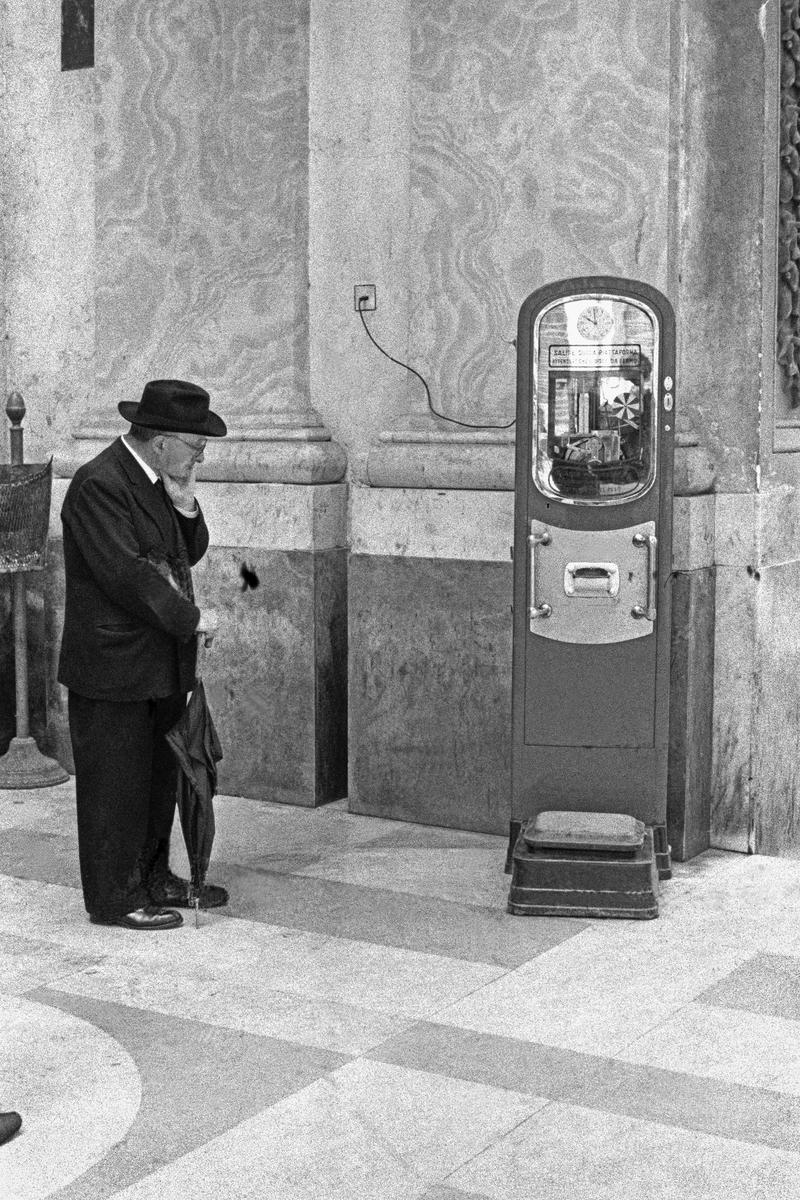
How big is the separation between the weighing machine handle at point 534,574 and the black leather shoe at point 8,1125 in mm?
2665

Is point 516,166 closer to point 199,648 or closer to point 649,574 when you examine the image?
point 649,574

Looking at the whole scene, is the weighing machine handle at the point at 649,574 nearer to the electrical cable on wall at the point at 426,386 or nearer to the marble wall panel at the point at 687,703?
the marble wall panel at the point at 687,703

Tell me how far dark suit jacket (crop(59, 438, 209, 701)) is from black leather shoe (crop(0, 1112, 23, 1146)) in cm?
181

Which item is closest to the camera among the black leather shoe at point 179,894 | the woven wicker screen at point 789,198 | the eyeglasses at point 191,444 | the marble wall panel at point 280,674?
the eyeglasses at point 191,444

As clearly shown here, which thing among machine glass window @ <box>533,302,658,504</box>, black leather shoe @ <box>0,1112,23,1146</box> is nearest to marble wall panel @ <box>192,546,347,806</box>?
machine glass window @ <box>533,302,658,504</box>

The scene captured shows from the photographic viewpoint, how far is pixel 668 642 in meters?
5.79

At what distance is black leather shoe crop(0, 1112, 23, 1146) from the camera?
3.73 meters

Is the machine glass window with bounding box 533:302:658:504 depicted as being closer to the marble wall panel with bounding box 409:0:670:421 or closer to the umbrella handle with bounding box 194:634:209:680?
the marble wall panel with bounding box 409:0:670:421

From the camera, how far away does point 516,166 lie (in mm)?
6496

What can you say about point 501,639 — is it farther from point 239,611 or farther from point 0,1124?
point 0,1124

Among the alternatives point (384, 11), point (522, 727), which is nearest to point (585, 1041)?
point (522, 727)

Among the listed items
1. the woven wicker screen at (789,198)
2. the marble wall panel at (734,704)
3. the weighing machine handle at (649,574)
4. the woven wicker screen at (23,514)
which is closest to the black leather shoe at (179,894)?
the weighing machine handle at (649,574)

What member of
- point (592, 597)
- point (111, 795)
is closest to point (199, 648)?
point (111, 795)

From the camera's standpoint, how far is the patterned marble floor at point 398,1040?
364 centimetres
